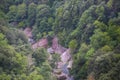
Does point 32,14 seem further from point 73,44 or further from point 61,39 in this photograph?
point 73,44

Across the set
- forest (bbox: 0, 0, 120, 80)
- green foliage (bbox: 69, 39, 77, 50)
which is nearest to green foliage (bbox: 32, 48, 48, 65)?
forest (bbox: 0, 0, 120, 80)

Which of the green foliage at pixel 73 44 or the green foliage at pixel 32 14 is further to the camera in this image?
the green foliage at pixel 32 14

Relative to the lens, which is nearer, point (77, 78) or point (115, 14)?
point (77, 78)

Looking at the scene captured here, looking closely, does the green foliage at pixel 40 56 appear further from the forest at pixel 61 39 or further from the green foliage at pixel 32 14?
the green foliage at pixel 32 14

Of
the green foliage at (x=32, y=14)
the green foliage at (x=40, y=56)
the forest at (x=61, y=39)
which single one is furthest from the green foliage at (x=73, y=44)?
the green foliage at (x=32, y=14)

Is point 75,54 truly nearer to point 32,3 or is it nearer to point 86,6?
point 86,6

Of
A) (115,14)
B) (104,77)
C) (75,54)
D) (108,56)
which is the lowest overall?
(104,77)

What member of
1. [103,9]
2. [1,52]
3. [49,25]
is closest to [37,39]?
[49,25]

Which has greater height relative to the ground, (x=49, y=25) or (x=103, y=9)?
(x=49, y=25)
